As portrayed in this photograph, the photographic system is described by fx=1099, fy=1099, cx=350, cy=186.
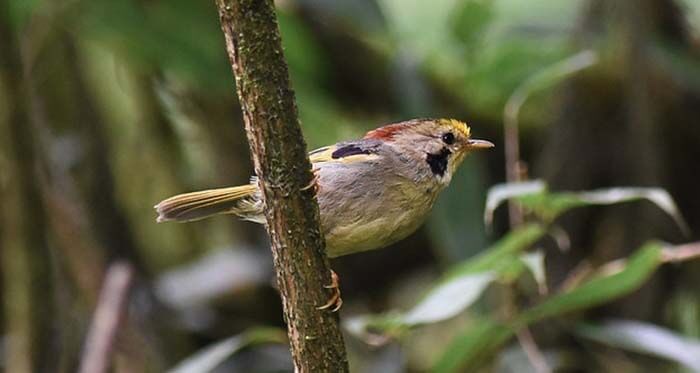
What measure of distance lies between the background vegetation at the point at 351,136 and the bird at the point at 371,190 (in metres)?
0.39

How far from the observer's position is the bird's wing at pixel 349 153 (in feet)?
9.30

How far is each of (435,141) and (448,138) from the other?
0.13 feet

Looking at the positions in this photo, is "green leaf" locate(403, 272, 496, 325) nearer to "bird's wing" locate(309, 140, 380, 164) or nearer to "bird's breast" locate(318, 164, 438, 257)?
"bird's breast" locate(318, 164, 438, 257)

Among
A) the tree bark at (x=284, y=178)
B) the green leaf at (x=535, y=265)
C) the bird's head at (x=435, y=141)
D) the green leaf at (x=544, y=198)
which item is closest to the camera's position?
the tree bark at (x=284, y=178)

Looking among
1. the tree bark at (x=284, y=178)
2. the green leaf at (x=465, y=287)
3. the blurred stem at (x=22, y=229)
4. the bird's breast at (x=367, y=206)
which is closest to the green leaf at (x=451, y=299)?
the green leaf at (x=465, y=287)

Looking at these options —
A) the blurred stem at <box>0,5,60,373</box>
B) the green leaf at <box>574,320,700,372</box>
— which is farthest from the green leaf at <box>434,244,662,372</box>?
the blurred stem at <box>0,5,60,373</box>

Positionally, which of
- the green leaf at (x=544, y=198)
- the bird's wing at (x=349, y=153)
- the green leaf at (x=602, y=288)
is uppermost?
the bird's wing at (x=349, y=153)

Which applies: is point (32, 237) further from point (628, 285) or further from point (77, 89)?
point (628, 285)

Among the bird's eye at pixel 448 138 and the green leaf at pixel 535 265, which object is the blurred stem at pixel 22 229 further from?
→ the green leaf at pixel 535 265

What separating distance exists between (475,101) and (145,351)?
5.93 feet

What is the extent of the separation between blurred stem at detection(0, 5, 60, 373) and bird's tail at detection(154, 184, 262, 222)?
3.36 feet

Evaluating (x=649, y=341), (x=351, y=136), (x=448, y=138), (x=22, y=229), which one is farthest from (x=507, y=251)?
(x=351, y=136)

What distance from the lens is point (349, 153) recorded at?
2865 mm

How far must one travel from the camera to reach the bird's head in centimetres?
295
